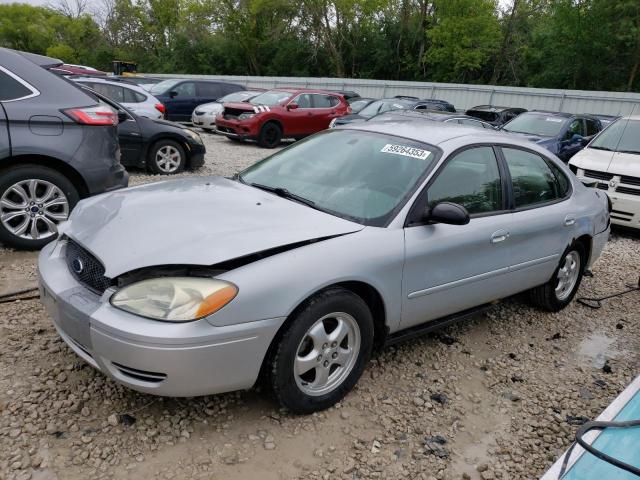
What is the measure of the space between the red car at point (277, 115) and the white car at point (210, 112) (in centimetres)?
109

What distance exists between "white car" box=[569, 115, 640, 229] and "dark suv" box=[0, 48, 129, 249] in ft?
22.2

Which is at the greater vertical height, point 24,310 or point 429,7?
point 429,7

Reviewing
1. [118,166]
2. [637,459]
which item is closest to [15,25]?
[118,166]

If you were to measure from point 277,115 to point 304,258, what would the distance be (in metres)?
12.0

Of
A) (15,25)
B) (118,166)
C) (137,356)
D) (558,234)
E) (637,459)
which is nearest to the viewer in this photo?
(637,459)

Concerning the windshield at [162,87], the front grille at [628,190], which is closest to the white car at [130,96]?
the windshield at [162,87]

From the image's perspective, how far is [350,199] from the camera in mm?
3188

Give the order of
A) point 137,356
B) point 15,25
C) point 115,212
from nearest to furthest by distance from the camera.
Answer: point 137,356 < point 115,212 < point 15,25

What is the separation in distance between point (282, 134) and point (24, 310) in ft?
36.9

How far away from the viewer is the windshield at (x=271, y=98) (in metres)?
14.4

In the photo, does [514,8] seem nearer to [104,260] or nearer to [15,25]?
[104,260]

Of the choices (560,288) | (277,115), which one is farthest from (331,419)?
(277,115)

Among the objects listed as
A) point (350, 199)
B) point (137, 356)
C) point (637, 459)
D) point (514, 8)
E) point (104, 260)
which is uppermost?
point (514, 8)

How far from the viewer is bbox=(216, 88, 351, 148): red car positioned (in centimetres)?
1370
